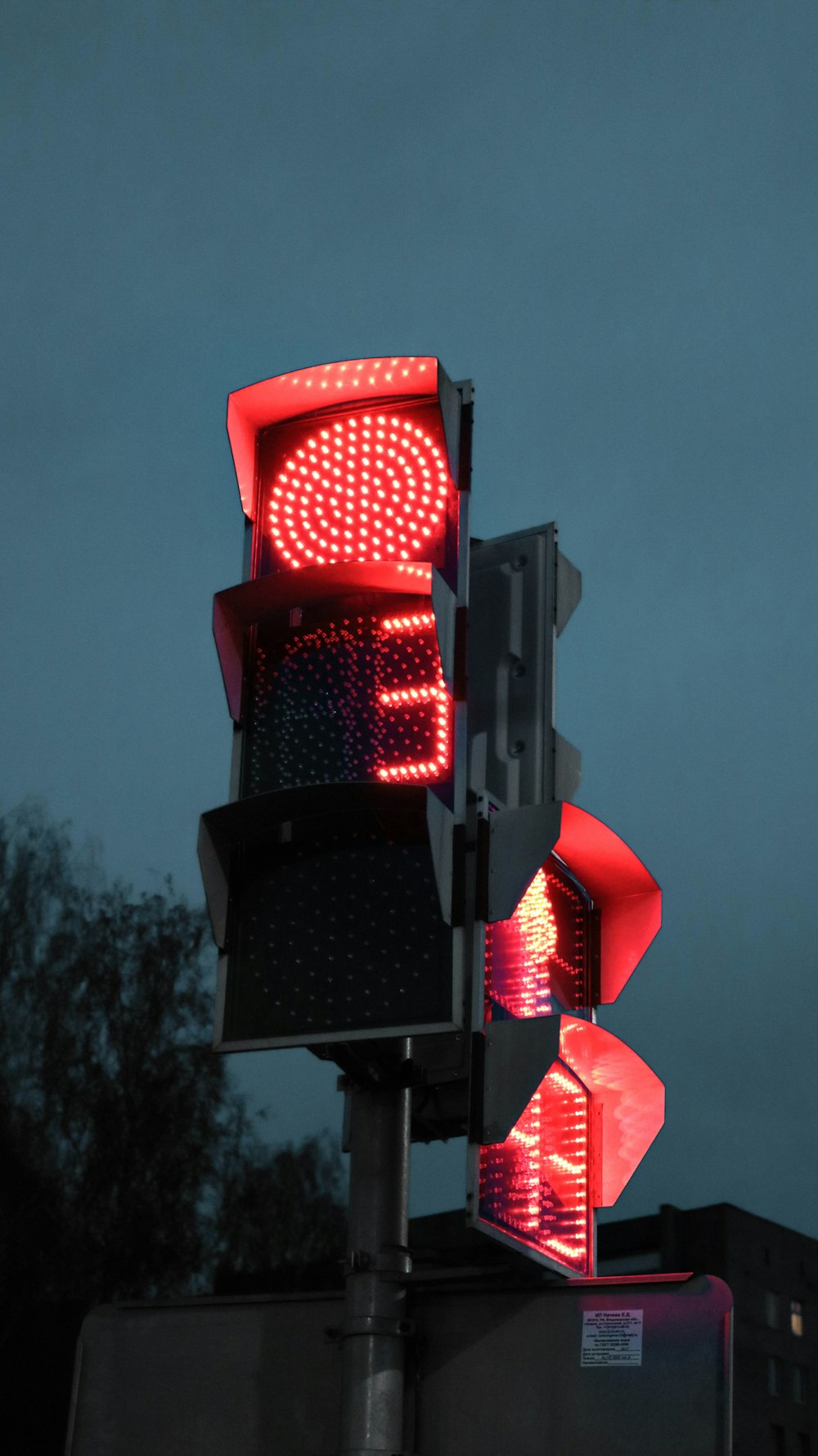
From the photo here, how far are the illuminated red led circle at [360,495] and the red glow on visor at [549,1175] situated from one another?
4.05 ft

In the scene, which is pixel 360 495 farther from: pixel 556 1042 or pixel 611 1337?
pixel 611 1337

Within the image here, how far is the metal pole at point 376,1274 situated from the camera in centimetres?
308

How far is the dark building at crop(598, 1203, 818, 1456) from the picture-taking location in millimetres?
46844

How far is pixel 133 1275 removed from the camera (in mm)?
18094

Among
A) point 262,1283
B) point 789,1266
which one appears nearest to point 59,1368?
point 262,1283

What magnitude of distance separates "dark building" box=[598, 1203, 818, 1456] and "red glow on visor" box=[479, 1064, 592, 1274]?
4503cm

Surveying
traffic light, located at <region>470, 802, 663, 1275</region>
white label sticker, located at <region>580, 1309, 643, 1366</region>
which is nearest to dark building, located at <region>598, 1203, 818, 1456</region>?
traffic light, located at <region>470, 802, 663, 1275</region>

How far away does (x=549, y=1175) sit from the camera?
11.2 feet

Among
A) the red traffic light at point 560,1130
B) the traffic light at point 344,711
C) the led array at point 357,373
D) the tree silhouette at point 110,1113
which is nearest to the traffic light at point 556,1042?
the red traffic light at point 560,1130

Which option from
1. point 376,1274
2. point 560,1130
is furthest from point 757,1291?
point 376,1274

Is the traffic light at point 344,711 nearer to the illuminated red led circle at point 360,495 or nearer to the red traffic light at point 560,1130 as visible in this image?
the illuminated red led circle at point 360,495

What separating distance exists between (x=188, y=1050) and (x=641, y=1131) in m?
16.4

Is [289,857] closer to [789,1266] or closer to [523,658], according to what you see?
[523,658]

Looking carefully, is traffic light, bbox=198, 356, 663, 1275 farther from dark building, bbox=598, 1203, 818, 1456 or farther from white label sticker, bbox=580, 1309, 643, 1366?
dark building, bbox=598, 1203, 818, 1456
